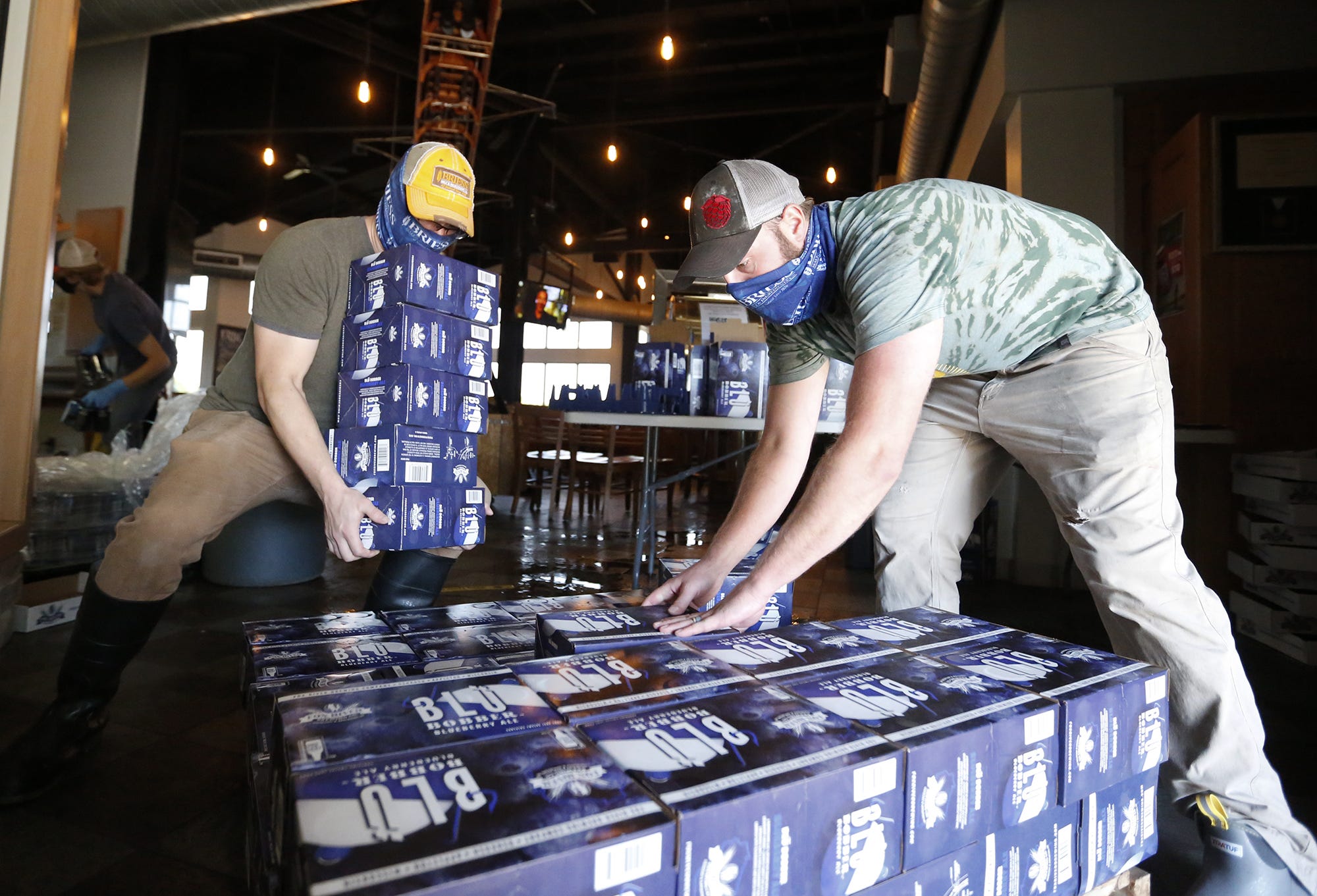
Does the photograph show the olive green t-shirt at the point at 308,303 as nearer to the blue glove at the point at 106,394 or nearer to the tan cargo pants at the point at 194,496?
the tan cargo pants at the point at 194,496

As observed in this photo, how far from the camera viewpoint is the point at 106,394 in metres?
3.58

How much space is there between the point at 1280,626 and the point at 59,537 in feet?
14.4

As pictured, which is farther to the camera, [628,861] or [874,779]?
[874,779]

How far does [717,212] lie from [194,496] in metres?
1.18

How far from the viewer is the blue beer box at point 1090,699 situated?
35.2 inches

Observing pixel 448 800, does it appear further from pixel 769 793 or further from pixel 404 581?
pixel 404 581

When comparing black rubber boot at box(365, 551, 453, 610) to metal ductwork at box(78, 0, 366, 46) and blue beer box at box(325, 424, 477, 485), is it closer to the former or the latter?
blue beer box at box(325, 424, 477, 485)

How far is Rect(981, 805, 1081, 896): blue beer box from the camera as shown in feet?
2.79

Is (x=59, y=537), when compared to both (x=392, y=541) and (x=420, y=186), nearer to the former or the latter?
(x=392, y=541)

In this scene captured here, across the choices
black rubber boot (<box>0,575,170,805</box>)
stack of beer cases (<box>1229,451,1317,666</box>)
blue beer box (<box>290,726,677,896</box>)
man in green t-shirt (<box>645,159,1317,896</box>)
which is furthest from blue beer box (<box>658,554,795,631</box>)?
stack of beer cases (<box>1229,451,1317,666</box>)

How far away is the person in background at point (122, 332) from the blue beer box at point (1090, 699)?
381 centimetres

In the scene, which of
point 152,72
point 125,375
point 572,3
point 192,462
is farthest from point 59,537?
point 572,3

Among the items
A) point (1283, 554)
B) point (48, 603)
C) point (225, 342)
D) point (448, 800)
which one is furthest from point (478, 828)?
point (225, 342)

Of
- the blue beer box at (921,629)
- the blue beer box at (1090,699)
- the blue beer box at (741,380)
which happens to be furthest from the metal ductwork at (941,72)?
the blue beer box at (1090,699)
